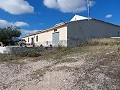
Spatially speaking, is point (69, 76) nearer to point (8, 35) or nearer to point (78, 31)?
point (78, 31)

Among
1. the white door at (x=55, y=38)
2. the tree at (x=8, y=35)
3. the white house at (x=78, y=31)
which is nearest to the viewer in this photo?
the white house at (x=78, y=31)

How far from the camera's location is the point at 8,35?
44.3 meters

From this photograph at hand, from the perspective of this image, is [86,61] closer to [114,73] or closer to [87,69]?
[87,69]

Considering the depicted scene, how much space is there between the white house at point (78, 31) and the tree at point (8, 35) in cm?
1148

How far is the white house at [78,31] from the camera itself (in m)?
26.9

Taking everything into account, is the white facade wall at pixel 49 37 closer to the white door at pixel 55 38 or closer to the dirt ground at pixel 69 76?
the white door at pixel 55 38

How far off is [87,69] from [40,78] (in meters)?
2.14

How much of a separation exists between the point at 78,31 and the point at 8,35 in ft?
66.5

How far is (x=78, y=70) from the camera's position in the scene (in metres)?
10.5

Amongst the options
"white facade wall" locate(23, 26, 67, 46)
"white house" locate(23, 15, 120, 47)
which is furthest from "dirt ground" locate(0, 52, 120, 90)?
"white facade wall" locate(23, 26, 67, 46)

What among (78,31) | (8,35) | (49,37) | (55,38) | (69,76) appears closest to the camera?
(69,76)

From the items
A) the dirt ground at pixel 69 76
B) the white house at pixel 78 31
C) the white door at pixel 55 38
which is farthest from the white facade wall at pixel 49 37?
the dirt ground at pixel 69 76

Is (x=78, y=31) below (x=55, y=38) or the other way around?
the other way around

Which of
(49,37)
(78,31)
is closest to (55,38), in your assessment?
(49,37)
